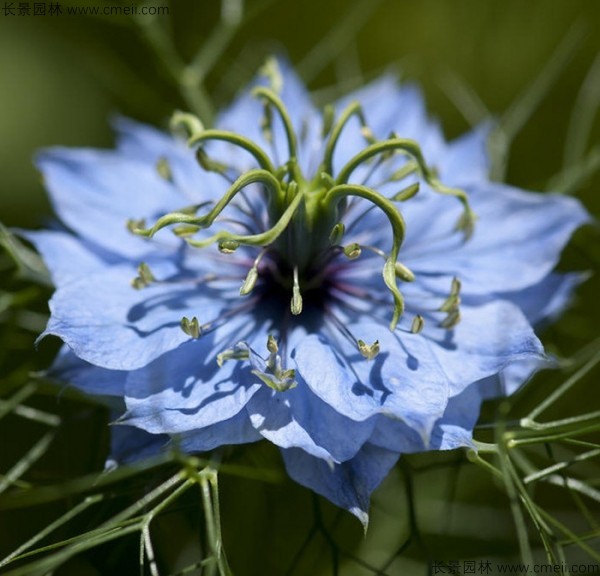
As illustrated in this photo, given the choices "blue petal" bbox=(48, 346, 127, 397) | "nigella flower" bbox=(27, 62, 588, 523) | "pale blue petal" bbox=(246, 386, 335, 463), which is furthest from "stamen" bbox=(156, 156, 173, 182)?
"pale blue petal" bbox=(246, 386, 335, 463)

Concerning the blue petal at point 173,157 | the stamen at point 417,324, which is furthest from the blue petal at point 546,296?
the blue petal at point 173,157

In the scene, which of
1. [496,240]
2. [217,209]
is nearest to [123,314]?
[217,209]

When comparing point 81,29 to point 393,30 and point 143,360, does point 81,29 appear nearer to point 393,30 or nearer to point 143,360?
point 393,30

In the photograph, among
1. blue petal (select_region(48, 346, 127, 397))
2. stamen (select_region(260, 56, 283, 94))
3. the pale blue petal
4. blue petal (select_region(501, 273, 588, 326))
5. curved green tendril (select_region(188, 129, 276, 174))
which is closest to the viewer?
the pale blue petal

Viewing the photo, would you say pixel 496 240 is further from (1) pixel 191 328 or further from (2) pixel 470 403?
(1) pixel 191 328

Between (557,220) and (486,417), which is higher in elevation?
(557,220)

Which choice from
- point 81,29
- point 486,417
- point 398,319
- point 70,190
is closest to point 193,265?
point 70,190

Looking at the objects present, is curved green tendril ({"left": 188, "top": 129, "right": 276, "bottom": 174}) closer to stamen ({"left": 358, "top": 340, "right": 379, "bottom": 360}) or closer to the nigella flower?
the nigella flower
